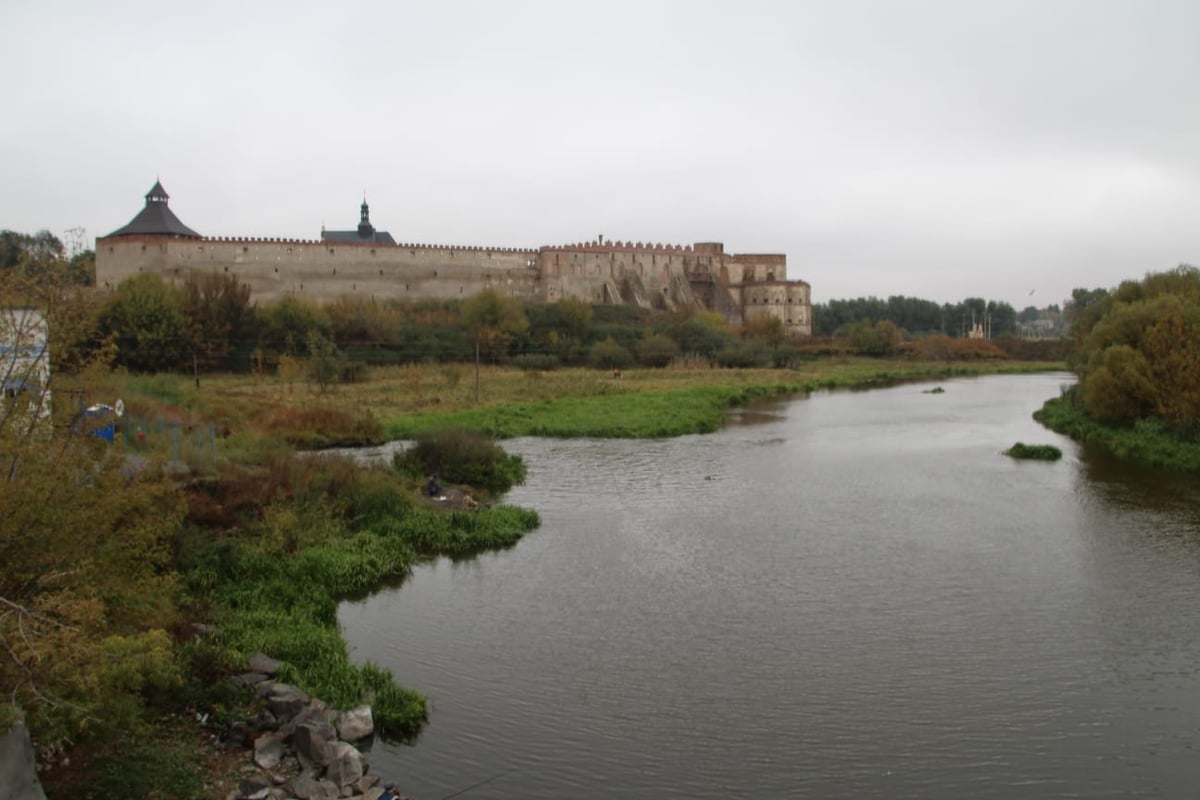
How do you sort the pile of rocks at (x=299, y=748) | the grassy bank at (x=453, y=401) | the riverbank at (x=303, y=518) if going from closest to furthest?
1. the pile of rocks at (x=299, y=748)
2. the riverbank at (x=303, y=518)
3. the grassy bank at (x=453, y=401)

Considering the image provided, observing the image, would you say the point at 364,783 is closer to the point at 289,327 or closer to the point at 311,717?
the point at 311,717

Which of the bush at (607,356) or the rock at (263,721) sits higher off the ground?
the bush at (607,356)

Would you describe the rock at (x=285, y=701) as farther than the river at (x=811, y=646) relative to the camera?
Yes

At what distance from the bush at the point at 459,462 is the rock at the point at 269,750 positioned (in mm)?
7591

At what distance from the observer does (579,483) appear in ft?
44.7

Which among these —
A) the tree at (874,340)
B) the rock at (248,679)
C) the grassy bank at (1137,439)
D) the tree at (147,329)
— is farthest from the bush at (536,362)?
the rock at (248,679)

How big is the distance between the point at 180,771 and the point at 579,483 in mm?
8937

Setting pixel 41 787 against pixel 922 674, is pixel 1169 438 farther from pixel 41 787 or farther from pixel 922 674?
pixel 41 787

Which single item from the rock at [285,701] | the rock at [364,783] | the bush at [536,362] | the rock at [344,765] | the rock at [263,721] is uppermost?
the bush at [536,362]

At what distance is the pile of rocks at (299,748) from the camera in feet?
16.0

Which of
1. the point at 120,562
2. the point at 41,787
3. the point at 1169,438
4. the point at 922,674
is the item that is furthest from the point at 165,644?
the point at 1169,438

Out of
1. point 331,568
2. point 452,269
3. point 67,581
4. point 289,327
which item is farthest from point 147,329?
point 67,581

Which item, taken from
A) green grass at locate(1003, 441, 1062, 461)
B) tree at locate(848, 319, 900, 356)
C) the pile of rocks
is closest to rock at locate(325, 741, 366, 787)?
the pile of rocks

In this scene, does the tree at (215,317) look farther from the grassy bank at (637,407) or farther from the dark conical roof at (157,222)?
the grassy bank at (637,407)
